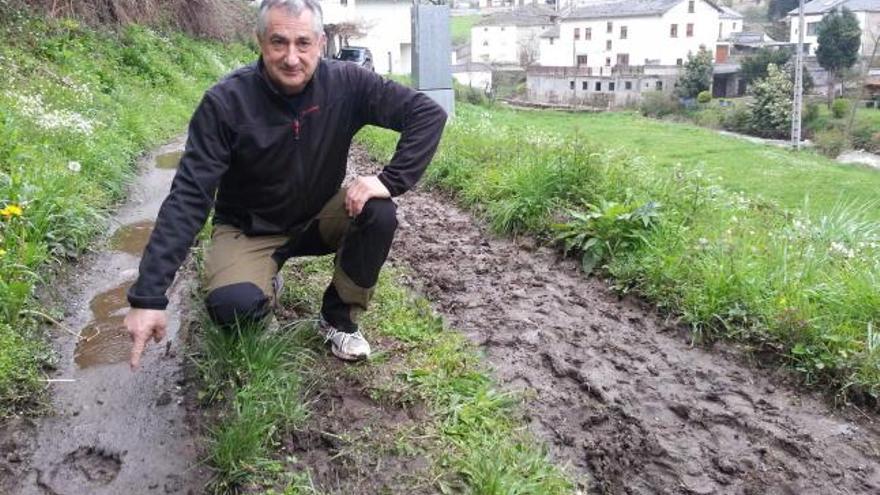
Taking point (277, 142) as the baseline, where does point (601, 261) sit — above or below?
below

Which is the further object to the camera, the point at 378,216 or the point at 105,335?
the point at 105,335

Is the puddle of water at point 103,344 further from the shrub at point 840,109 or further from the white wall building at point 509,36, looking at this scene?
the white wall building at point 509,36

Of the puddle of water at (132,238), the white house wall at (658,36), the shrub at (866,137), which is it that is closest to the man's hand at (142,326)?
the puddle of water at (132,238)

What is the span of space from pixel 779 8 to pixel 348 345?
79.8m

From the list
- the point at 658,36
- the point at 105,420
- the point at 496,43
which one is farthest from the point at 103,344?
the point at 496,43

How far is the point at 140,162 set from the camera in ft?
23.2

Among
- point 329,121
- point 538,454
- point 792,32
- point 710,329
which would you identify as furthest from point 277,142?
point 792,32

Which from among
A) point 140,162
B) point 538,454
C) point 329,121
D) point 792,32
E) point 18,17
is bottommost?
point 538,454

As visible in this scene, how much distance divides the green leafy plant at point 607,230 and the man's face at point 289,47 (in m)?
2.39

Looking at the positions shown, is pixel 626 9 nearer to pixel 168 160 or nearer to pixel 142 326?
pixel 168 160

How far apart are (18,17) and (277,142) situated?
29.2ft

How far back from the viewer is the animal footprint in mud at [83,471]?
7.66 feet

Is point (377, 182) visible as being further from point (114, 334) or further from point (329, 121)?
point (114, 334)

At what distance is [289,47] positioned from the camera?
2699 mm
